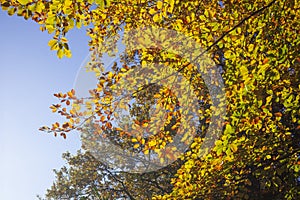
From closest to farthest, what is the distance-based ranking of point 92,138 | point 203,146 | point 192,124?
1. point 203,146
2. point 192,124
3. point 92,138

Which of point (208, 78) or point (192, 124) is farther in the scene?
point (192, 124)

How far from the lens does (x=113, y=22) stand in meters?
7.24

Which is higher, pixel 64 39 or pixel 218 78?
pixel 218 78

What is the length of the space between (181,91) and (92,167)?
1168cm

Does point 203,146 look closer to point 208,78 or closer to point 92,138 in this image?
point 208,78

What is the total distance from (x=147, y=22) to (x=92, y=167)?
12.1m

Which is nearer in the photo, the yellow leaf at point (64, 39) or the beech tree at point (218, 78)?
the yellow leaf at point (64, 39)

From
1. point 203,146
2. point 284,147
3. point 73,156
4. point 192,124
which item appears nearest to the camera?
point 284,147

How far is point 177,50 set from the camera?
6.25 meters

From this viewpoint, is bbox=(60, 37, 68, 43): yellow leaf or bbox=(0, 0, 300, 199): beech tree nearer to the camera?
bbox=(60, 37, 68, 43): yellow leaf

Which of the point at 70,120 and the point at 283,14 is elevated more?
the point at 283,14

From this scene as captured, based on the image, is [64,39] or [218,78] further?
[218,78]

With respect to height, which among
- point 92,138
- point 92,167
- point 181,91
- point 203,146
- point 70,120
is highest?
point 92,138

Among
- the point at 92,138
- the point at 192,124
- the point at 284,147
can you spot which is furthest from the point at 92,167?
the point at 284,147
